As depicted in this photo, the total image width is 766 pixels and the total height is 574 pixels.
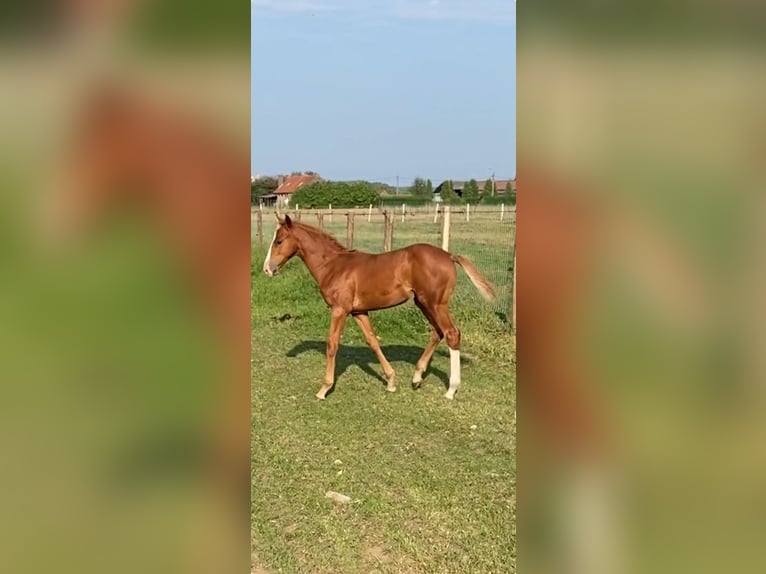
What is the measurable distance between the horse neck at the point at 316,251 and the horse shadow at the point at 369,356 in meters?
1.25

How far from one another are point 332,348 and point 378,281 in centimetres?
85

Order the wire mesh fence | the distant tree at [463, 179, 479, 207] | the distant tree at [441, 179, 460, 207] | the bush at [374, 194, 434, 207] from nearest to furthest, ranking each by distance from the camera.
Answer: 1. the wire mesh fence
2. the distant tree at [463, 179, 479, 207]
3. the distant tree at [441, 179, 460, 207]
4. the bush at [374, 194, 434, 207]

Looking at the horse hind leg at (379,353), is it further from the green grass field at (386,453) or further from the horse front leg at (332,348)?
the horse front leg at (332,348)

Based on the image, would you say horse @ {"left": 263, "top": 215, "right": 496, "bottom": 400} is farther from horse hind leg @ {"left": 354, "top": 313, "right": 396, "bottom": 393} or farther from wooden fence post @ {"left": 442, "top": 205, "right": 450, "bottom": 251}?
wooden fence post @ {"left": 442, "top": 205, "right": 450, "bottom": 251}

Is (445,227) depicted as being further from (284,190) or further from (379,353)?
(284,190)

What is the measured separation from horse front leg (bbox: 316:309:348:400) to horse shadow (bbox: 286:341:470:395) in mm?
708

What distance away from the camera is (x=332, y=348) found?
6.62 meters

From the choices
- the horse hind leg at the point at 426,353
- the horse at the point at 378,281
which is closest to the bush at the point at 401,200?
the horse at the point at 378,281

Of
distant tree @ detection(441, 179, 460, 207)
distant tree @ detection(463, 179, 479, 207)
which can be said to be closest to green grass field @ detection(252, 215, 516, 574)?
distant tree @ detection(463, 179, 479, 207)

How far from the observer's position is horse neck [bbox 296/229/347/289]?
7090 mm

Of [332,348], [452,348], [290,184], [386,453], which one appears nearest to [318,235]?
[332,348]
